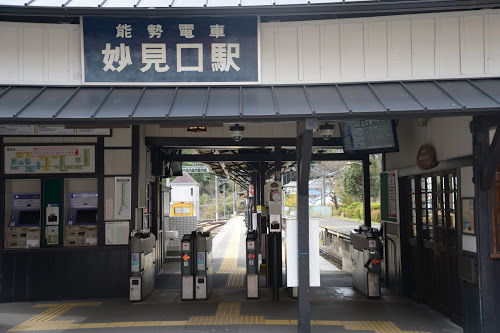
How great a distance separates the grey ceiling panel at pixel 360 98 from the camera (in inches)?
204

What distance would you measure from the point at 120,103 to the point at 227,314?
4114 millimetres

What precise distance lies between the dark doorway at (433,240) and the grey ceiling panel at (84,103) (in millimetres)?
5191

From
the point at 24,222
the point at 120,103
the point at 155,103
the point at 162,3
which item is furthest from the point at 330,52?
the point at 24,222

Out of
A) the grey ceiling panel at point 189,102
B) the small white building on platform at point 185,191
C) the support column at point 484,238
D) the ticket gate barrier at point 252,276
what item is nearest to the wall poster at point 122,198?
the ticket gate barrier at point 252,276

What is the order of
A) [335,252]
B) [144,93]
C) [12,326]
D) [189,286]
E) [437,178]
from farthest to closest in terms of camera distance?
[335,252]
[189,286]
[437,178]
[12,326]
[144,93]

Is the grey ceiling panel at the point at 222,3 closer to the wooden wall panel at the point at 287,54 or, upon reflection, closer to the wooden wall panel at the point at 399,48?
the wooden wall panel at the point at 287,54

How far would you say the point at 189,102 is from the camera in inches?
217

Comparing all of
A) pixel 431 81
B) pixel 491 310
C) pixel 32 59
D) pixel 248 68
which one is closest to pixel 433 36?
pixel 431 81

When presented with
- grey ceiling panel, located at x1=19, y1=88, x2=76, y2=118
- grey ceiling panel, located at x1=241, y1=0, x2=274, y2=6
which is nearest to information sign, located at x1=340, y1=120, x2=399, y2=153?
grey ceiling panel, located at x1=241, y1=0, x2=274, y2=6

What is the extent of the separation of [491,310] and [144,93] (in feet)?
17.4

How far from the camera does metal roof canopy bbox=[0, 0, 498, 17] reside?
5.55m

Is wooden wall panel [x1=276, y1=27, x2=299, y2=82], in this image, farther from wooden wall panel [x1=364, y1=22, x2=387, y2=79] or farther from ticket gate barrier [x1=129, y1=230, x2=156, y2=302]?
ticket gate barrier [x1=129, y1=230, x2=156, y2=302]

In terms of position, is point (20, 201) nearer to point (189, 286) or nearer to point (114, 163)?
point (114, 163)

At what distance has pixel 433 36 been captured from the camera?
19.6 ft
